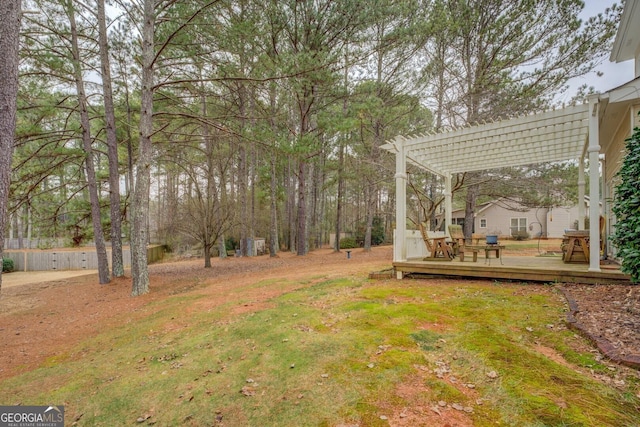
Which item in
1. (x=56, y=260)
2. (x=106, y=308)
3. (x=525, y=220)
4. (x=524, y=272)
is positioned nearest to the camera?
(x=524, y=272)

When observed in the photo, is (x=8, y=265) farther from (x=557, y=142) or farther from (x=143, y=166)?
(x=557, y=142)

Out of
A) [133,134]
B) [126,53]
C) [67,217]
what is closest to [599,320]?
[126,53]

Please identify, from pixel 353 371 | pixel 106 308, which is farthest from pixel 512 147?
pixel 106 308

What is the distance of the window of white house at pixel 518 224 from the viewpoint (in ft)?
70.1

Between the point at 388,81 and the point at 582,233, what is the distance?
1025 centimetres

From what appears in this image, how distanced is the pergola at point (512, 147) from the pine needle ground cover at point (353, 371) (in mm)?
2017

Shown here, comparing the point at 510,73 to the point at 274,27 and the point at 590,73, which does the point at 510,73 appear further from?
the point at 274,27

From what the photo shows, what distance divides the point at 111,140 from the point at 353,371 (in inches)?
388

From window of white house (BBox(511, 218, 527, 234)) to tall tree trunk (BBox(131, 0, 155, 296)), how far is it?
2356cm

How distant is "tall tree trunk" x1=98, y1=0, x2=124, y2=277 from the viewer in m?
8.37

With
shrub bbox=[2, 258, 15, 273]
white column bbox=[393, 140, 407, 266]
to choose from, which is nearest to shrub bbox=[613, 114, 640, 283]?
white column bbox=[393, 140, 407, 266]

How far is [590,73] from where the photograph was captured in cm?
939

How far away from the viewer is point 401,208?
255 inches

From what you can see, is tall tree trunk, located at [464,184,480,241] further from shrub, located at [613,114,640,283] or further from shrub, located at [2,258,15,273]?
shrub, located at [2,258,15,273]
